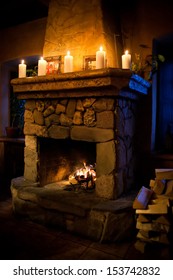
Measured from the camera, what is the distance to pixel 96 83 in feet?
8.43

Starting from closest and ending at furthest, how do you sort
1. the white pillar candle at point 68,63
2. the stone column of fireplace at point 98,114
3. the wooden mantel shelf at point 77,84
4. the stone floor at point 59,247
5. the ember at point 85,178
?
the stone floor at point 59,247, the wooden mantel shelf at point 77,84, the stone column of fireplace at point 98,114, the white pillar candle at point 68,63, the ember at point 85,178

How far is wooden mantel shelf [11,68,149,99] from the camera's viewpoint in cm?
249

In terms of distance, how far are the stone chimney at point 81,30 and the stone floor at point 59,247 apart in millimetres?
2012

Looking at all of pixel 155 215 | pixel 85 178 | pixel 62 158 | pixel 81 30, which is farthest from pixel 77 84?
pixel 155 215

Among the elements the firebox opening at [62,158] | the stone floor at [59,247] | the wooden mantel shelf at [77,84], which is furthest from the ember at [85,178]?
the wooden mantel shelf at [77,84]

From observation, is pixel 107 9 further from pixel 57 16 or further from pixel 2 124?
pixel 2 124

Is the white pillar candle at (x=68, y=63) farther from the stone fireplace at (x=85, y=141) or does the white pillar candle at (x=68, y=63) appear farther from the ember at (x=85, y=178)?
the ember at (x=85, y=178)

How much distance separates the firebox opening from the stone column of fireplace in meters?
0.32

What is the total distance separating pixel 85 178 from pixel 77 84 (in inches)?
50.3

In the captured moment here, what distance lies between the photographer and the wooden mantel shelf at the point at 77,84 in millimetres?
2490

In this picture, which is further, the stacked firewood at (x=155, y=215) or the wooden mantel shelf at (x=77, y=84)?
the wooden mantel shelf at (x=77, y=84)

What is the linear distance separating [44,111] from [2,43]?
98.7 inches

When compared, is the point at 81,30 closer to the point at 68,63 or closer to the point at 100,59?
the point at 68,63

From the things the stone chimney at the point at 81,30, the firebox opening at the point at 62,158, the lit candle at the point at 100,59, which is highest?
the stone chimney at the point at 81,30
